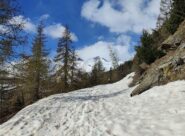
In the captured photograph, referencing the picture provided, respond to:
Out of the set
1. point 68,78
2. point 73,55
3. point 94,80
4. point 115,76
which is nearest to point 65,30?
point 73,55

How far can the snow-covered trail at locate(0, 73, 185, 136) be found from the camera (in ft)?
31.3

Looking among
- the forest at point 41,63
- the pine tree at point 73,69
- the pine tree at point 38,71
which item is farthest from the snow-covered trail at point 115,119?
the pine tree at point 73,69

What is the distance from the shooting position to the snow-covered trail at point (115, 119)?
9539 millimetres

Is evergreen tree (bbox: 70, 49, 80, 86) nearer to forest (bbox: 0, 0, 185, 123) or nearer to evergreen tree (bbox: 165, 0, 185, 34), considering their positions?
forest (bbox: 0, 0, 185, 123)

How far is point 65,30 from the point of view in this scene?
4419 cm

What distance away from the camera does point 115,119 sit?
11.3 metres

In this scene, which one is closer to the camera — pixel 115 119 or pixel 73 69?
pixel 115 119

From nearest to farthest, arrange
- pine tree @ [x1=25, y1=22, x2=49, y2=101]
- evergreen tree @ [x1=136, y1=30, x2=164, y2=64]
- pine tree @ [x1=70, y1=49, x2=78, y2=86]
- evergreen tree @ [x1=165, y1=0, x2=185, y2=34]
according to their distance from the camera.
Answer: evergreen tree @ [x1=136, y1=30, x2=164, y2=64] < evergreen tree @ [x1=165, y1=0, x2=185, y2=34] < pine tree @ [x1=25, y1=22, x2=49, y2=101] < pine tree @ [x1=70, y1=49, x2=78, y2=86]

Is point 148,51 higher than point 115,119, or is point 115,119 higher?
point 148,51

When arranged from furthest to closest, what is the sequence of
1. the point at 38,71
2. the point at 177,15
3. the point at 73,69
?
the point at 73,69, the point at 38,71, the point at 177,15

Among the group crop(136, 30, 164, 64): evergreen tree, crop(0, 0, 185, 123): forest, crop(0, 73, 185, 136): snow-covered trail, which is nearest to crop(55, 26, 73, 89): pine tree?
crop(0, 0, 185, 123): forest

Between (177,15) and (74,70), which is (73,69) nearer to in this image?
(74,70)

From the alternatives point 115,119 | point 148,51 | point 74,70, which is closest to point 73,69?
point 74,70

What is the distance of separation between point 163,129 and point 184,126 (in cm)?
59
